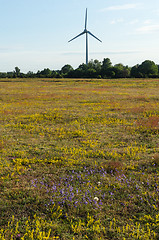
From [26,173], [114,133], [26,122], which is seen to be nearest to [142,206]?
[26,173]

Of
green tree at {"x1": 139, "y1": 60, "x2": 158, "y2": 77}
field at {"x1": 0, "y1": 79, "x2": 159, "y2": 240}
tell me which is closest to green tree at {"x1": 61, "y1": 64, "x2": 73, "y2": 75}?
green tree at {"x1": 139, "y1": 60, "x2": 158, "y2": 77}

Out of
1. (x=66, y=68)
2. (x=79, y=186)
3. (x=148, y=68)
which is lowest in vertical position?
(x=79, y=186)

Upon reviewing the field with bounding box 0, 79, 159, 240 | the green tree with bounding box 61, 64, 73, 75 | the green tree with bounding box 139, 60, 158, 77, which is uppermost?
the green tree with bounding box 61, 64, 73, 75

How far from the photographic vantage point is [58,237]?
5.09m

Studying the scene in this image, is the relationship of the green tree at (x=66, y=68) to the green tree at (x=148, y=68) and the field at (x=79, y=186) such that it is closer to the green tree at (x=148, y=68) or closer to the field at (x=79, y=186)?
the green tree at (x=148, y=68)

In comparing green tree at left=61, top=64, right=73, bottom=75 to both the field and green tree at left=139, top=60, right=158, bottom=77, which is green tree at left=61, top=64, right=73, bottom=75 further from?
the field

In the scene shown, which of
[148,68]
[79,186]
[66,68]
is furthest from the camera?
[66,68]

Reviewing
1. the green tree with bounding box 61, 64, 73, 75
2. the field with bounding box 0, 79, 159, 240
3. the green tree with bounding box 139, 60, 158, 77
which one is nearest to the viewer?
the field with bounding box 0, 79, 159, 240

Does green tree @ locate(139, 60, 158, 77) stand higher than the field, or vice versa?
green tree @ locate(139, 60, 158, 77)

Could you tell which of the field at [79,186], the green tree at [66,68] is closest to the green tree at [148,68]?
the green tree at [66,68]

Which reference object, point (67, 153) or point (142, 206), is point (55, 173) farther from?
point (142, 206)

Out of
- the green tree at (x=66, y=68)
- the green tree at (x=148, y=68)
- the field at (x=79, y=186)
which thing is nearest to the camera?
the field at (x=79, y=186)

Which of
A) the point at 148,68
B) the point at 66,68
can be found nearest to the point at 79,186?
the point at 148,68

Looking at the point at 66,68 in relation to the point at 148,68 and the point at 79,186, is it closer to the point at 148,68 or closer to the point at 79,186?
the point at 148,68
